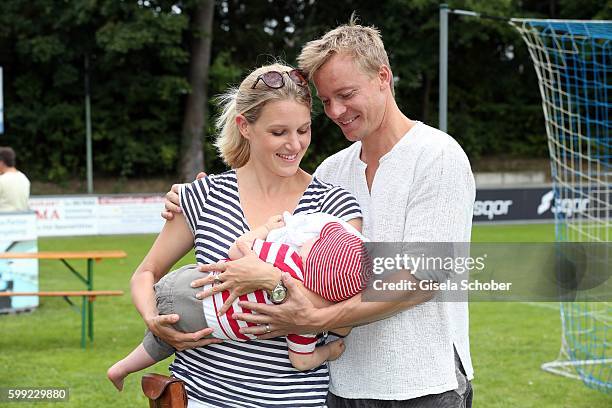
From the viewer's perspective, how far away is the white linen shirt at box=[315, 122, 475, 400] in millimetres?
2617

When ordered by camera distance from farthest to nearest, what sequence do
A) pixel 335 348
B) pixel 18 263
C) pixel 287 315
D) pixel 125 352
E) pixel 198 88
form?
pixel 198 88 → pixel 18 263 → pixel 125 352 → pixel 335 348 → pixel 287 315

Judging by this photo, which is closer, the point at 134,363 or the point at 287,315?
the point at 287,315

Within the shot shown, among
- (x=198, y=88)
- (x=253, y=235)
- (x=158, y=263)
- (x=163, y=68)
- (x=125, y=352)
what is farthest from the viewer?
(x=163, y=68)

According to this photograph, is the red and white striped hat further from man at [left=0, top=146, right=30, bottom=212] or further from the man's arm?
man at [left=0, top=146, right=30, bottom=212]

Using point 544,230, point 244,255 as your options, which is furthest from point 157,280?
point 544,230

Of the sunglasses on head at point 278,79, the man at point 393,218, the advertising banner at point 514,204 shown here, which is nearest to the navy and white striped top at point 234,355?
the man at point 393,218

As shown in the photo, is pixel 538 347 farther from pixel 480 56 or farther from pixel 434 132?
pixel 480 56

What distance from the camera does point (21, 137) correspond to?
3005 centimetres

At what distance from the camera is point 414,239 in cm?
259

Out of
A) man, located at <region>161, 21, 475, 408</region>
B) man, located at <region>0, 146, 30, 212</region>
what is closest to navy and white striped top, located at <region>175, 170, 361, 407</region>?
man, located at <region>161, 21, 475, 408</region>

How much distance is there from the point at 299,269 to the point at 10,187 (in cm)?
934

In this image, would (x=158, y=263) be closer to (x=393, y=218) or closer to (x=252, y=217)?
(x=252, y=217)

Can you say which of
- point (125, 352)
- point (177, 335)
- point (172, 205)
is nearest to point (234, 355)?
point (177, 335)

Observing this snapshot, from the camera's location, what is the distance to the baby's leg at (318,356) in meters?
2.55
